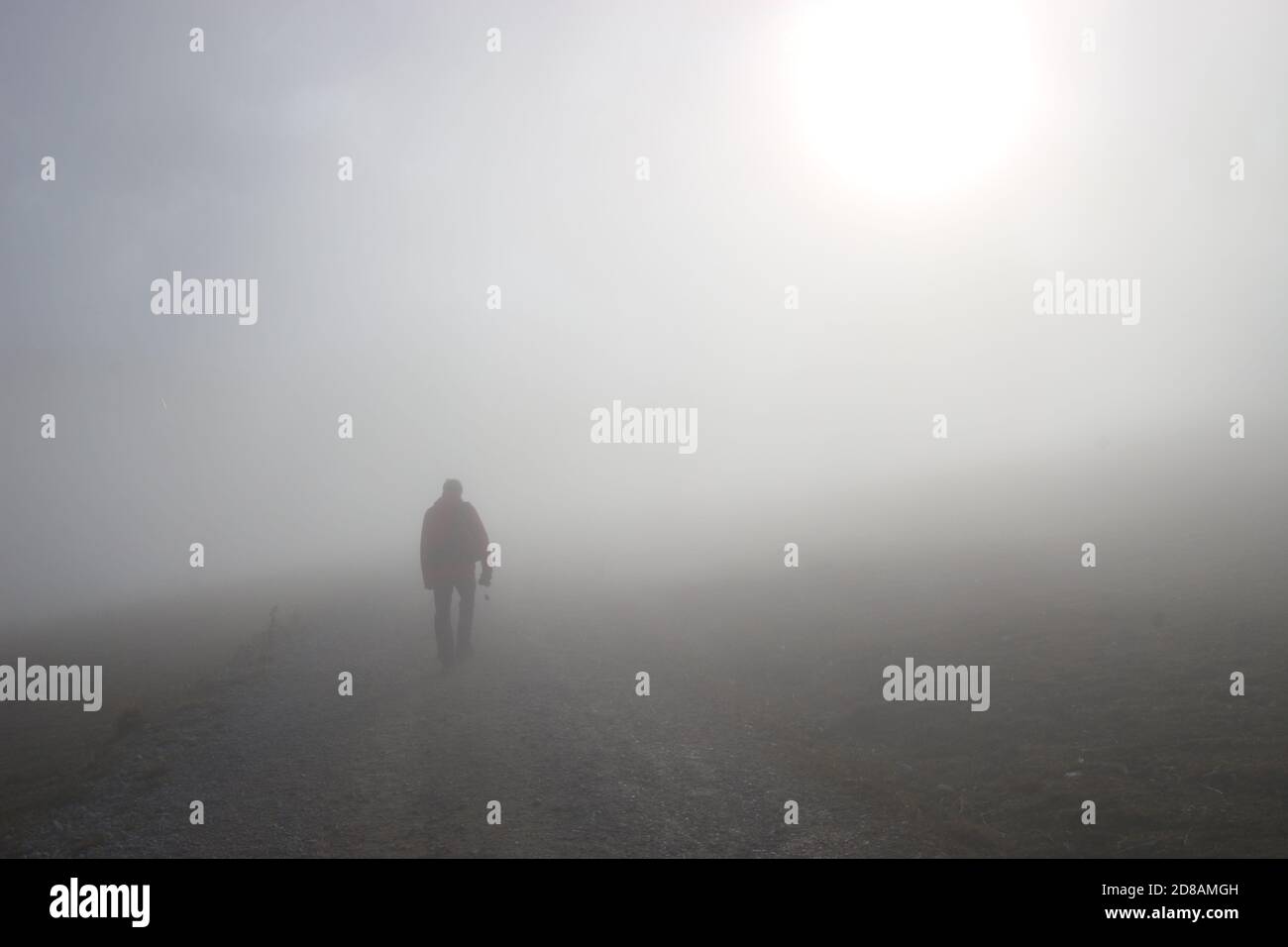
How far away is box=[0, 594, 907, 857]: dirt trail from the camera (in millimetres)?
10242

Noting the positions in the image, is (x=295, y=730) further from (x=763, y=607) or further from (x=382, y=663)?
(x=763, y=607)

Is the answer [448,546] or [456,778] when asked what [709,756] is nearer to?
[456,778]

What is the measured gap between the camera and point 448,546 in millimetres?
18984

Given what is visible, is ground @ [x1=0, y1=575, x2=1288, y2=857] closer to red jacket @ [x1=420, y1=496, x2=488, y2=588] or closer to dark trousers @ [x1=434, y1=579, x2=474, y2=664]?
dark trousers @ [x1=434, y1=579, x2=474, y2=664]

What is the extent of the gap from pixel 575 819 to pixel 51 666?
25.8m

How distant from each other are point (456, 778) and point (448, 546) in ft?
23.9

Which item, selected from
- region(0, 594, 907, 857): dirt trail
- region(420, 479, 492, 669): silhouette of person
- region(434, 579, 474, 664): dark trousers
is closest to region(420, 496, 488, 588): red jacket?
region(420, 479, 492, 669): silhouette of person

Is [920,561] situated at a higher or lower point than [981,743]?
higher

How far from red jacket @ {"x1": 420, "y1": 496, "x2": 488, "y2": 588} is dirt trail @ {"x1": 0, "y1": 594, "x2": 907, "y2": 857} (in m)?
2.12

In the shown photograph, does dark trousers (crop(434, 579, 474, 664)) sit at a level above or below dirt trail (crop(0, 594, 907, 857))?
above

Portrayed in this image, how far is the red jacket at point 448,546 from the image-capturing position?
18.9 meters

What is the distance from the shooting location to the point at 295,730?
49.8ft
